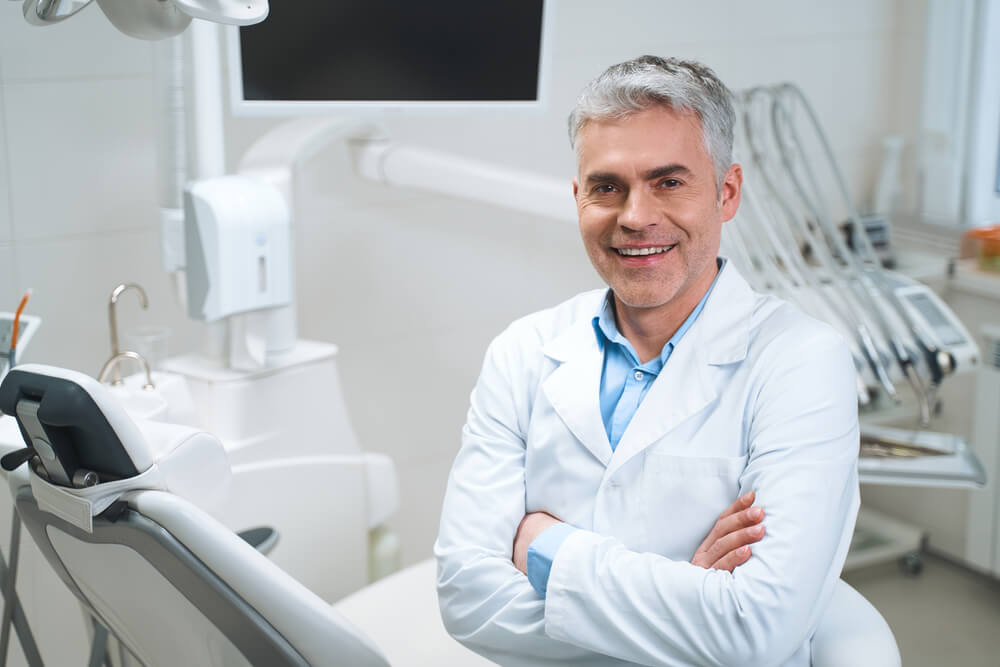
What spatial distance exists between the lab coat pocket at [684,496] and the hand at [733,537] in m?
0.03

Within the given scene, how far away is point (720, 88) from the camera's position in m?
1.42

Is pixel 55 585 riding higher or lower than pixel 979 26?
lower

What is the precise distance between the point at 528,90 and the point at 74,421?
1335 mm

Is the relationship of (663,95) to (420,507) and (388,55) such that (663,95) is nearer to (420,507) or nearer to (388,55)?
(388,55)

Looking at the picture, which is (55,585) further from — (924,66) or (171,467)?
(924,66)

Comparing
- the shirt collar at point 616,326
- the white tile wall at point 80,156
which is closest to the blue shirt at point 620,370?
the shirt collar at point 616,326

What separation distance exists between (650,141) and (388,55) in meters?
0.73

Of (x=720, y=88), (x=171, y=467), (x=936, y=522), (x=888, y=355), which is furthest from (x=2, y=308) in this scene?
(x=936, y=522)

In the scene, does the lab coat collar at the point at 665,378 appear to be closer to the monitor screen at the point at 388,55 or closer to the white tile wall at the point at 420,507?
the monitor screen at the point at 388,55

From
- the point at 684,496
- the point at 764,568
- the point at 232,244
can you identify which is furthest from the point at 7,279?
the point at 764,568

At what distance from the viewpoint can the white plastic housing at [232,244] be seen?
5.87ft

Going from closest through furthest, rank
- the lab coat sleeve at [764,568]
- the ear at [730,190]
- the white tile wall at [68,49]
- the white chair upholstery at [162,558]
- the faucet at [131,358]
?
the white chair upholstery at [162,558] < the lab coat sleeve at [764,568] < the ear at [730,190] < the faucet at [131,358] < the white tile wall at [68,49]

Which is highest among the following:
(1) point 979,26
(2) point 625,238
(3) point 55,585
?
(1) point 979,26

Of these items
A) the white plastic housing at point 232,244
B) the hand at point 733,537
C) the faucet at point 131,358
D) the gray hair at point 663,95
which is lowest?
the hand at point 733,537
